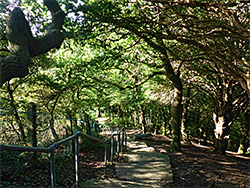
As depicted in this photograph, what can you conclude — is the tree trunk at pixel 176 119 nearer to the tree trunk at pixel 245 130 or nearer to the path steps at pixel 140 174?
the path steps at pixel 140 174

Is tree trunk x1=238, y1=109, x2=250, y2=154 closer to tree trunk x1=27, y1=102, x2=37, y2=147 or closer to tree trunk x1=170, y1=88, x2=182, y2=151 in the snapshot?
tree trunk x1=170, y1=88, x2=182, y2=151

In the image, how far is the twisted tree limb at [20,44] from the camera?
3.47 metres

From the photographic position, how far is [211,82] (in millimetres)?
11523

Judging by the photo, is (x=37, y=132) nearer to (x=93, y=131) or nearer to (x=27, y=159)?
(x=27, y=159)

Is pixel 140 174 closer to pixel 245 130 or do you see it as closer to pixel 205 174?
pixel 205 174

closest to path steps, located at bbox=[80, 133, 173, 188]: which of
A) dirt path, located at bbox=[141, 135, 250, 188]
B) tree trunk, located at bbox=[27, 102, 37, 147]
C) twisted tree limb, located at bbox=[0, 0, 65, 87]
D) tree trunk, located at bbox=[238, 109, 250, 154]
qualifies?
dirt path, located at bbox=[141, 135, 250, 188]

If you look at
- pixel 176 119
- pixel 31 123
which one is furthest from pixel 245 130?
pixel 31 123

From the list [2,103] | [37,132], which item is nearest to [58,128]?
[37,132]

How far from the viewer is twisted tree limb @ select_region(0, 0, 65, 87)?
347cm

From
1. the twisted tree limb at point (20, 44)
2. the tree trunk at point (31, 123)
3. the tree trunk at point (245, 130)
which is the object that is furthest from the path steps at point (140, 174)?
the tree trunk at point (245, 130)

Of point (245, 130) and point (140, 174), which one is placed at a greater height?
point (245, 130)

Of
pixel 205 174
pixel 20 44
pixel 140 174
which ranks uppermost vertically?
pixel 20 44

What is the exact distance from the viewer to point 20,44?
12.5ft

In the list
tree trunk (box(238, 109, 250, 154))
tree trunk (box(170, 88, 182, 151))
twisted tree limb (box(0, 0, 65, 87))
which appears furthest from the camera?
tree trunk (box(238, 109, 250, 154))
